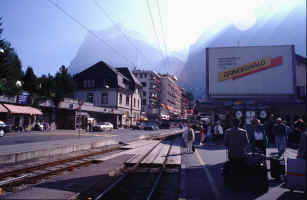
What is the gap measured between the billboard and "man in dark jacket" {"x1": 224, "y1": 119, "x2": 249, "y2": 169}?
15.8 meters

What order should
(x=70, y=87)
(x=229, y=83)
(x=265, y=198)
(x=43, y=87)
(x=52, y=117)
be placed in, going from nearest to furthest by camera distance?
(x=265, y=198) < (x=229, y=83) < (x=52, y=117) < (x=43, y=87) < (x=70, y=87)

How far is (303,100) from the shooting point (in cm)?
2238

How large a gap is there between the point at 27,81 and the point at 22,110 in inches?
439

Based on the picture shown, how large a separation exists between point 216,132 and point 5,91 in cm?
2628

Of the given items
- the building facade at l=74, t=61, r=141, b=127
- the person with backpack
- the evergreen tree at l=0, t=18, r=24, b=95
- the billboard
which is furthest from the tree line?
the billboard

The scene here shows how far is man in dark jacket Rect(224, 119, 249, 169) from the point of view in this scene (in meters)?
6.54

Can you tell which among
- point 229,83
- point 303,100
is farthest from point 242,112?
point 303,100

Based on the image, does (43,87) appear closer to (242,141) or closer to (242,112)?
(242,112)

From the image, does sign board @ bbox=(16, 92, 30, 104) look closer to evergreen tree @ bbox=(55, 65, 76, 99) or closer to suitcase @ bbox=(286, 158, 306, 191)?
evergreen tree @ bbox=(55, 65, 76, 99)

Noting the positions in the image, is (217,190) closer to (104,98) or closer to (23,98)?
(23,98)

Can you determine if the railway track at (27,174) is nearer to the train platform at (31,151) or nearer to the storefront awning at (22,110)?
the train platform at (31,151)

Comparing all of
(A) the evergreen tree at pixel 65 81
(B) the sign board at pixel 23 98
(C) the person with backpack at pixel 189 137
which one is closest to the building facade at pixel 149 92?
(A) the evergreen tree at pixel 65 81

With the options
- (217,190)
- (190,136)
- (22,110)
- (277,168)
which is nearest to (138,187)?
(217,190)

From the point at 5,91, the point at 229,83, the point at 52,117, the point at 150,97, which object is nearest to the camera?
the point at 229,83
